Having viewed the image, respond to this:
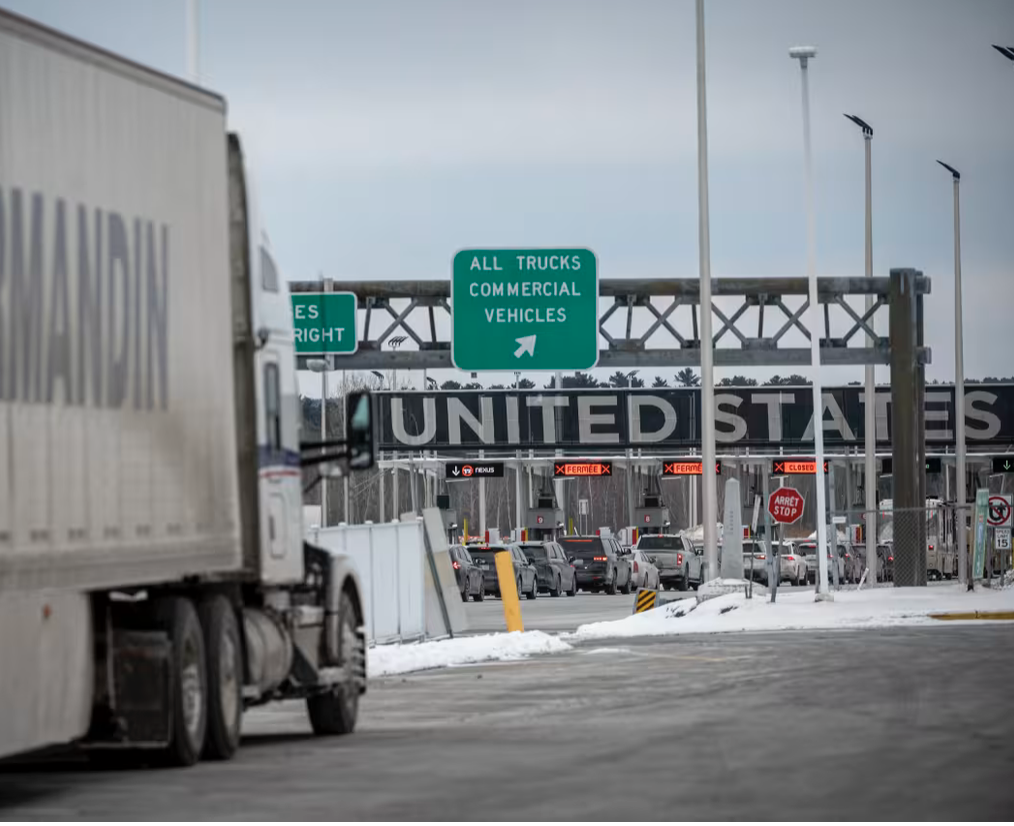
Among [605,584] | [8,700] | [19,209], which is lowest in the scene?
[605,584]

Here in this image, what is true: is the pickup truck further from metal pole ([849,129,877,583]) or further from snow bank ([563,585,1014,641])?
snow bank ([563,585,1014,641])

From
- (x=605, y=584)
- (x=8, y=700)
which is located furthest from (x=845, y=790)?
(x=605, y=584)

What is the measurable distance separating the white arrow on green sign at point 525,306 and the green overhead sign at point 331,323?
210 centimetres

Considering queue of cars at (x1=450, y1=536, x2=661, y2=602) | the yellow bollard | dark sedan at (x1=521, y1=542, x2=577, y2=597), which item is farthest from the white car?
the yellow bollard

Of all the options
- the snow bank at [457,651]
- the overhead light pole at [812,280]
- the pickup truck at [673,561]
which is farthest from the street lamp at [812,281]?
the pickup truck at [673,561]

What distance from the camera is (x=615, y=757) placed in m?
13.3

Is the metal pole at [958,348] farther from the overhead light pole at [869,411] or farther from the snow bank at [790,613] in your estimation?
the snow bank at [790,613]

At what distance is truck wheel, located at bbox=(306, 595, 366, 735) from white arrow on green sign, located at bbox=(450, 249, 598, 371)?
72.2ft

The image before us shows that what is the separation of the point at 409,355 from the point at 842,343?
852cm

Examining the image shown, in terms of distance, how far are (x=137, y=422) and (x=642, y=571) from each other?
47591 mm

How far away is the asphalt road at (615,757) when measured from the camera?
432 inches

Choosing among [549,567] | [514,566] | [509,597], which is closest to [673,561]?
[549,567]

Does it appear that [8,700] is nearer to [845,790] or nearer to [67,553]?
[67,553]

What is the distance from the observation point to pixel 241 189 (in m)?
14.5
